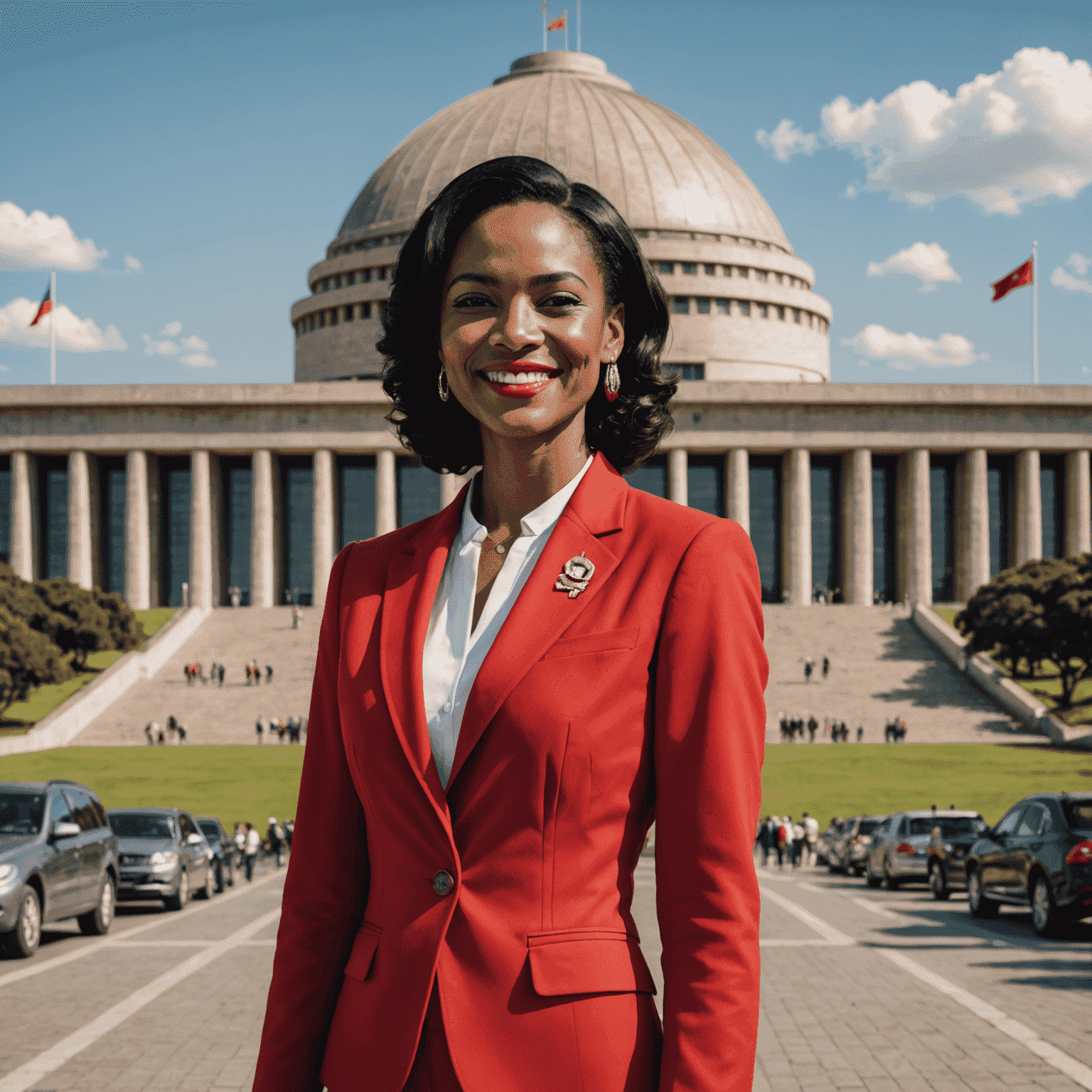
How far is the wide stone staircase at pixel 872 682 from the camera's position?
51625 millimetres

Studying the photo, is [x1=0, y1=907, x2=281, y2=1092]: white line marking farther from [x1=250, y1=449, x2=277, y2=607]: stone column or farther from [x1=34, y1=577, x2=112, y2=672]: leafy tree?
[x1=250, y1=449, x2=277, y2=607]: stone column

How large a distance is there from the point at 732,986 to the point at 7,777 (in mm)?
41619

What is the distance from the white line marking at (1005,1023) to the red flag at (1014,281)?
62907 millimetres

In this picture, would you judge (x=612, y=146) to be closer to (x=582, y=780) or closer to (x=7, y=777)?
(x=7, y=777)

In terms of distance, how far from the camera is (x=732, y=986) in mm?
2834

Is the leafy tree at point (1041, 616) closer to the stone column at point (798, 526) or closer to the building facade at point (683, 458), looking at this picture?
the stone column at point (798, 526)

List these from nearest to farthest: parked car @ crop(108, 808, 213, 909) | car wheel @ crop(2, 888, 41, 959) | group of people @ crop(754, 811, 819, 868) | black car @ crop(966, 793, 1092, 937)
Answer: car wheel @ crop(2, 888, 41, 959), black car @ crop(966, 793, 1092, 937), parked car @ crop(108, 808, 213, 909), group of people @ crop(754, 811, 819, 868)

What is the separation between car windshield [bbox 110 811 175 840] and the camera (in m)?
22.1

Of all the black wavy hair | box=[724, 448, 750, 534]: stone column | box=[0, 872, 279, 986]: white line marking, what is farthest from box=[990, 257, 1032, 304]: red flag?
the black wavy hair

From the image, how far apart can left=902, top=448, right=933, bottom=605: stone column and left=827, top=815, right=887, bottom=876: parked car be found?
52.4 metres

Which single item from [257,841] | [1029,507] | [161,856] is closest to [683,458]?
[1029,507]

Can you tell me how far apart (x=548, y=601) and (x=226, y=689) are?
56.2 meters

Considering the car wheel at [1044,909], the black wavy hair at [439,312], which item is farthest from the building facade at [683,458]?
the black wavy hair at [439,312]

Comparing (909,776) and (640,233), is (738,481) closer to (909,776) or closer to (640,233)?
(640,233)
